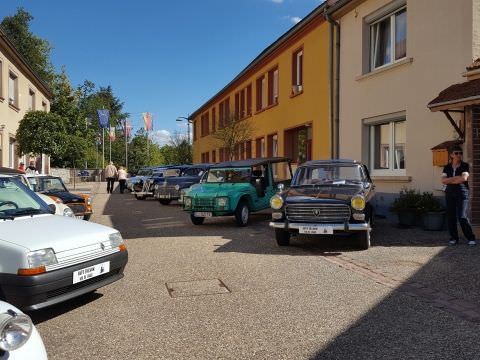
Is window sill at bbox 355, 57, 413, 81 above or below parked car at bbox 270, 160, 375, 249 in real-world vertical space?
above

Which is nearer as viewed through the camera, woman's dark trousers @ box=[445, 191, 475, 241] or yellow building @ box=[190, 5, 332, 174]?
woman's dark trousers @ box=[445, 191, 475, 241]

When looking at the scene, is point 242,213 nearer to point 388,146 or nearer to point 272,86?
point 388,146

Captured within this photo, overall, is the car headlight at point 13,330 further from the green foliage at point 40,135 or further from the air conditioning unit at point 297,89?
the green foliage at point 40,135

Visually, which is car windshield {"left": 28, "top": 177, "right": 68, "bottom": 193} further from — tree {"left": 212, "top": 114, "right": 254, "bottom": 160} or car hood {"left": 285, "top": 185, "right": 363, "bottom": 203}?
tree {"left": 212, "top": 114, "right": 254, "bottom": 160}

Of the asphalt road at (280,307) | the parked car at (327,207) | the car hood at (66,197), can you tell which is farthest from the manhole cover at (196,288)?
the car hood at (66,197)

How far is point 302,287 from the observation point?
589 cm

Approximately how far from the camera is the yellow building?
1633cm

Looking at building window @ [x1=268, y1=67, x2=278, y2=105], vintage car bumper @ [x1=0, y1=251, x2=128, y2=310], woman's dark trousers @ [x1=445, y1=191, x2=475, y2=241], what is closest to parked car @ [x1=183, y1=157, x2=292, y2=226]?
woman's dark trousers @ [x1=445, y1=191, x2=475, y2=241]

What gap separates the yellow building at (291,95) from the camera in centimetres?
1633

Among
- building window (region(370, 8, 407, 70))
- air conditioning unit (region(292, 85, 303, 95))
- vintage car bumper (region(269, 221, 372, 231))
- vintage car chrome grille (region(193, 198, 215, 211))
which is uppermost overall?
building window (region(370, 8, 407, 70))

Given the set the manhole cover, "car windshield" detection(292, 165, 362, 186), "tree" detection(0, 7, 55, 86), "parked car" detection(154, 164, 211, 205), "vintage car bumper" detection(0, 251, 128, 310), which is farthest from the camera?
"tree" detection(0, 7, 55, 86)

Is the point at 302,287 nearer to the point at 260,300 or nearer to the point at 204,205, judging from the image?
the point at 260,300

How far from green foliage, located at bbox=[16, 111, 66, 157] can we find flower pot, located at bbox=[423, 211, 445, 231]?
58.9 feet

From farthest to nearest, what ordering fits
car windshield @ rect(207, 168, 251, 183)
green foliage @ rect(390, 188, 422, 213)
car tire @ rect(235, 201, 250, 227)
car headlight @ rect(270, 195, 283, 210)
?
car windshield @ rect(207, 168, 251, 183)
car tire @ rect(235, 201, 250, 227)
green foliage @ rect(390, 188, 422, 213)
car headlight @ rect(270, 195, 283, 210)
